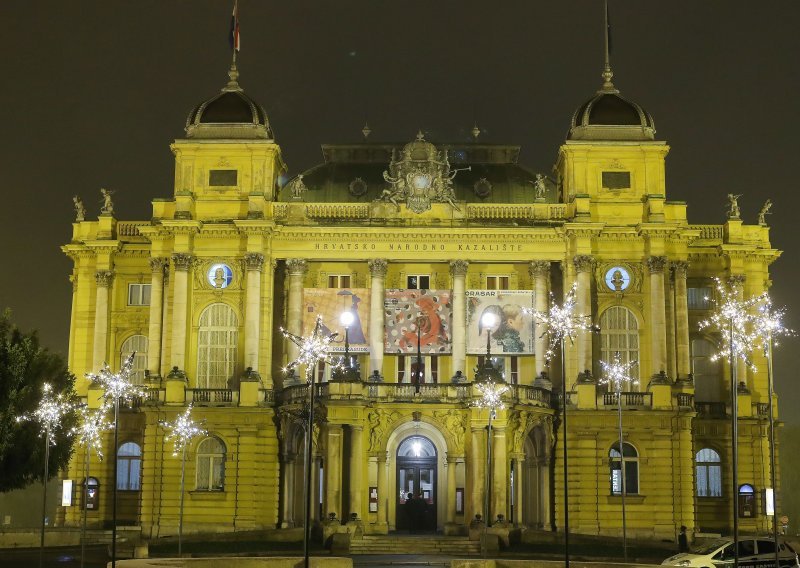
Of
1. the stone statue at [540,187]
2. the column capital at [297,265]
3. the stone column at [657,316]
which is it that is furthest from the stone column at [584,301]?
the column capital at [297,265]

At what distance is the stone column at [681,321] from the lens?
72.1m

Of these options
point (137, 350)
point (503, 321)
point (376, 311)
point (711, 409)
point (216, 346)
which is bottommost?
point (711, 409)

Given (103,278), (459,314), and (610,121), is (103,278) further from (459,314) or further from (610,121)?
(610,121)

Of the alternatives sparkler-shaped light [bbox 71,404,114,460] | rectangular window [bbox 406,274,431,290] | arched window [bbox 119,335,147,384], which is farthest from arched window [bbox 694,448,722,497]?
sparkler-shaped light [bbox 71,404,114,460]

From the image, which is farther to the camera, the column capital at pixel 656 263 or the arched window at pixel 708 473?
the arched window at pixel 708 473

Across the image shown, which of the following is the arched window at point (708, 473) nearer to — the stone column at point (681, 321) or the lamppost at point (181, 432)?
the stone column at point (681, 321)

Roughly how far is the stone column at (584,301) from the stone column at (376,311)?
35.7 ft

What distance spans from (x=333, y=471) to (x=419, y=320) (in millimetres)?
11326

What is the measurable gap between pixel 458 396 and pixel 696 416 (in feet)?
51.7

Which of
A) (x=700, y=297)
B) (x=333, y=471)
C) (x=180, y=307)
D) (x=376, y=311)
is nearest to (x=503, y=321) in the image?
(x=376, y=311)

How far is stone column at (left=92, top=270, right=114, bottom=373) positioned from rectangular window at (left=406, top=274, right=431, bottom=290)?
17.9 metres

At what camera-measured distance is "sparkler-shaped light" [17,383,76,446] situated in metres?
50.5

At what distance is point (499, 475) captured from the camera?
64125 mm

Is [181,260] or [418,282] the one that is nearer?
[181,260]
